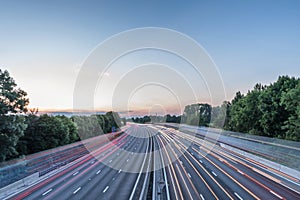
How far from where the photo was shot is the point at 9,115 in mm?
29250

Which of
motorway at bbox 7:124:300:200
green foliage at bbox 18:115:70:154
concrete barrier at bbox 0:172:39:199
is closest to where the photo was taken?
motorway at bbox 7:124:300:200

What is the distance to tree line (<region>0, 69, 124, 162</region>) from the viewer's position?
28.5 meters

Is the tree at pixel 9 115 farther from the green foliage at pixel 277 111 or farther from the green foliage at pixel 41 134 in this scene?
the green foliage at pixel 277 111

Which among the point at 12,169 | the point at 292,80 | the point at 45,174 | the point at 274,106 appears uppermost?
the point at 292,80

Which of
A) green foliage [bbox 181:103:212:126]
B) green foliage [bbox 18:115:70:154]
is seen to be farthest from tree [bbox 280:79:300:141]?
green foliage [bbox 181:103:212:126]

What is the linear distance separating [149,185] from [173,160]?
43.7 ft

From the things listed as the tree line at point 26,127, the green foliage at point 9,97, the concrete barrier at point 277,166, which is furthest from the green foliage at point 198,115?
the green foliage at point 9,97

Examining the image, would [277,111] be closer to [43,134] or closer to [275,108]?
[275,108]

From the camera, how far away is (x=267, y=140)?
34.9m

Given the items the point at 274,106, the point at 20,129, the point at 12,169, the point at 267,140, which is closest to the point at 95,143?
the point at 20,129

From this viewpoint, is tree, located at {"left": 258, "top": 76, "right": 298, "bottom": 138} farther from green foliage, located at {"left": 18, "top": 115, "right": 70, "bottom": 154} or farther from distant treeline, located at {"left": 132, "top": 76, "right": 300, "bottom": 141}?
green foliage, located at {"left": 18, "top": 115, "right": 70, "bottom": 154}

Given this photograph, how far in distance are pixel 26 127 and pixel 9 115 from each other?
329 centimetres

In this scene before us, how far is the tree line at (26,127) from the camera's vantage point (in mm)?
28516

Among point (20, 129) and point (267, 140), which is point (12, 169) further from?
point (267, 140)
